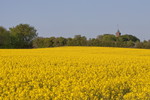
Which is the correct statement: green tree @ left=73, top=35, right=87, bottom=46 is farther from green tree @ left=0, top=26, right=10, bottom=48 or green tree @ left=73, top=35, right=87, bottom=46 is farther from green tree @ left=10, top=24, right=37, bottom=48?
green tree @ left=10, top=24, right=37, bottom=48

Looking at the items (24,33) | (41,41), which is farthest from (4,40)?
(24,33)

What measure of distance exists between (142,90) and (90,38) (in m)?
48.1

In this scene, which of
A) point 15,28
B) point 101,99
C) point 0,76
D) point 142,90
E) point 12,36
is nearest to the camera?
point 101,99

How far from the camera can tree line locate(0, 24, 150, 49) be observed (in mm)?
53219

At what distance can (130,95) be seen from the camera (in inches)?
288

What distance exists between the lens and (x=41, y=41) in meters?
63.3

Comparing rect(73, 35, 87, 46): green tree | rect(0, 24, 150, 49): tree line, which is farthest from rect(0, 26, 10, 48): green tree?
rect(73, 35, 87, 46): green tree

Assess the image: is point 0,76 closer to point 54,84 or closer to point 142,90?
point 54,84

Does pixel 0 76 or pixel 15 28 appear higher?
pixel 15 28

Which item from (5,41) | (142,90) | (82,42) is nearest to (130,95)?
(142,90)

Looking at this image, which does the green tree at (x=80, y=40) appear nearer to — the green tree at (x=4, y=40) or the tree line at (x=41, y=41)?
the tree line at (x=41, y=41)

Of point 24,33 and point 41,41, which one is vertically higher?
point 24,33

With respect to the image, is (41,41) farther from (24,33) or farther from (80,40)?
(24,33)

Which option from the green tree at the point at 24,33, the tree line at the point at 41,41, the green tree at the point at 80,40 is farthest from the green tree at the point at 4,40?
the green tree at the point at 80,40
